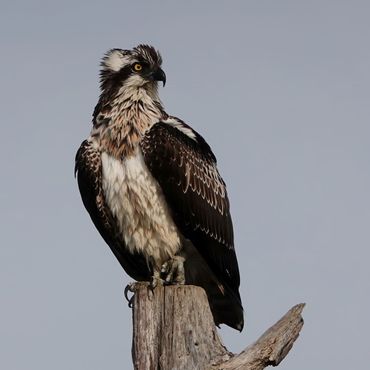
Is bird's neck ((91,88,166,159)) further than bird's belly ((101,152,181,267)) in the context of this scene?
Yes

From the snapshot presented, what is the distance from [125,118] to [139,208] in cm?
106

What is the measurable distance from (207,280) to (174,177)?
125 cm

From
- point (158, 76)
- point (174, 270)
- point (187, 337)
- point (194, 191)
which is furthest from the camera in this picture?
point (158, 76)

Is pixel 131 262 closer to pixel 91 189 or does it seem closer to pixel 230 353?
pixel 91 189

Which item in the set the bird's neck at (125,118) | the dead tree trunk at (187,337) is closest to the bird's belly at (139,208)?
the bird's neck at (125,118)

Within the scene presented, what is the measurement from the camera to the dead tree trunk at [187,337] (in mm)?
7160

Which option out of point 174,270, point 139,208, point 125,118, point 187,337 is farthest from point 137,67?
point 187,337

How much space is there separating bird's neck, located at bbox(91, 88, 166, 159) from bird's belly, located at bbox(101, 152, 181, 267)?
0.49 ft

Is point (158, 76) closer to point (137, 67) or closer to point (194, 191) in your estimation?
point (137, 67)

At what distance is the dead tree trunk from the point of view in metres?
7.16

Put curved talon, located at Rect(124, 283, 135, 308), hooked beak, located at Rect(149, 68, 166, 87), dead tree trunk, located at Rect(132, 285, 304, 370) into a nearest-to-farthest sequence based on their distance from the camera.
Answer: dead tree trunk, located at Rect(132, 285, 304, 370) → curved talon, located at Rect(124, 283, 135, 308) → hooked beak, located at Rect(149, 68, 166, 87)

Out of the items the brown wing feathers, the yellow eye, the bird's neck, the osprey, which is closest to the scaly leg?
the osprey

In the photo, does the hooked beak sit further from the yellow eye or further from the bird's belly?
the bird's belly

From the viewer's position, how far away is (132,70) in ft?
35.8
